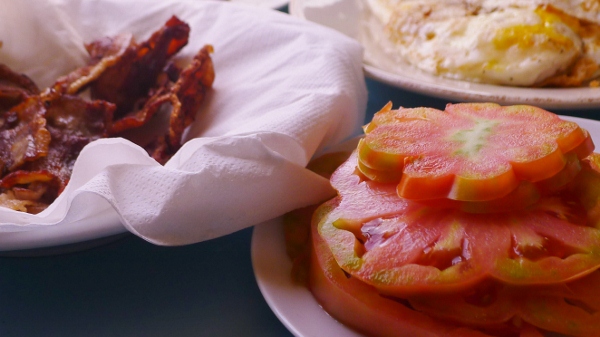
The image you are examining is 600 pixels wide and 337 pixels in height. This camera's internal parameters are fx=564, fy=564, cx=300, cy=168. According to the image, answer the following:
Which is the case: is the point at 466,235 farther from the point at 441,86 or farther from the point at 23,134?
the point at 23,134

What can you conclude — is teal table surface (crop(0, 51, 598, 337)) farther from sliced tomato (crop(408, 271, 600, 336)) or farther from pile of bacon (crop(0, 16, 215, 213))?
sliced tomato (crop(408, 271, 600, 336))

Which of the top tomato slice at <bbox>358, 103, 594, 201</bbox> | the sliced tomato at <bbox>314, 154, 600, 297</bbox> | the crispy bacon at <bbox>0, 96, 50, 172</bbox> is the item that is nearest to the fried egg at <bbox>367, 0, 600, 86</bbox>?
the top tomato slice at <bbox>358, 103, 594, 201</bbox>

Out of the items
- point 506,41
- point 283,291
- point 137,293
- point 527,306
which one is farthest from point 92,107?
point 506,41

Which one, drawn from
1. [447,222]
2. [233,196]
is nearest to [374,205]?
[447,222]

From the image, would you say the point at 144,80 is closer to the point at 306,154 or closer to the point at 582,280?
the point at 306,154

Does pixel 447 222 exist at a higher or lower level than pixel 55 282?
higher
